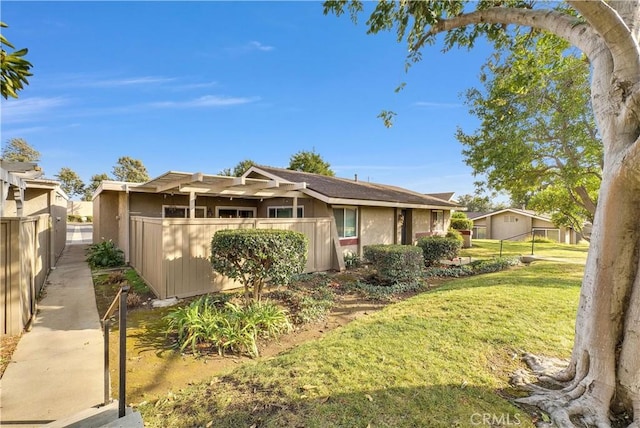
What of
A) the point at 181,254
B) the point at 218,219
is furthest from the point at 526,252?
the point at 181,254

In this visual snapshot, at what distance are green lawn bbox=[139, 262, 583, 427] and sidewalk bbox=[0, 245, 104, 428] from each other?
3.11 feet

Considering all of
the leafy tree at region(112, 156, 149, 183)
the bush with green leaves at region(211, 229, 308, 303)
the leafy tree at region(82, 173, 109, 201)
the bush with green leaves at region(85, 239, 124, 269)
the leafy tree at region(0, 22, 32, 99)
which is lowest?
the bush with green leaves at region(85, 239, 124, 269)

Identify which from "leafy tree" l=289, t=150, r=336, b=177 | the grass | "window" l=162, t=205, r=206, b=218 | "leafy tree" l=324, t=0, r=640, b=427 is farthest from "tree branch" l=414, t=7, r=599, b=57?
"leafy tree" l=289, t=150, r=336, b=177

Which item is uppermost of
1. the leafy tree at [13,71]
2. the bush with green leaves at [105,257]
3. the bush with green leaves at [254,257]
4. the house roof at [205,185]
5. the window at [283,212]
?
the leafy tree at [13,71]

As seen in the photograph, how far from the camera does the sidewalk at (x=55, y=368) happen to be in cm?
291

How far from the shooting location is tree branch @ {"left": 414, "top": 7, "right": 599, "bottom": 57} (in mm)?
3345

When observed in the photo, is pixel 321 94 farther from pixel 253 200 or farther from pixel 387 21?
pixel 387 21

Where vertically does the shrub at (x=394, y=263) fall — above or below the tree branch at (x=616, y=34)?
below

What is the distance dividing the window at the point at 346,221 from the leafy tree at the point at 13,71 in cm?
932

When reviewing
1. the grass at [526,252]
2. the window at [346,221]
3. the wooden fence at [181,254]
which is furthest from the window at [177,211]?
the grass at [526,252]

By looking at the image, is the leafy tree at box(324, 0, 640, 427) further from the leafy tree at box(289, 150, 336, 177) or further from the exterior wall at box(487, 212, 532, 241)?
the exterior wall at box(487, 212, 532, 241)

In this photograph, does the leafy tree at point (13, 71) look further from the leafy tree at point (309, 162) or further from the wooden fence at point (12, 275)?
the leafy tree at point (309, 162)

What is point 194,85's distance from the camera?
12.2 metres

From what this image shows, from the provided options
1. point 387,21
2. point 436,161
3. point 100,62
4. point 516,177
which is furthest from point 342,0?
point 436,161
